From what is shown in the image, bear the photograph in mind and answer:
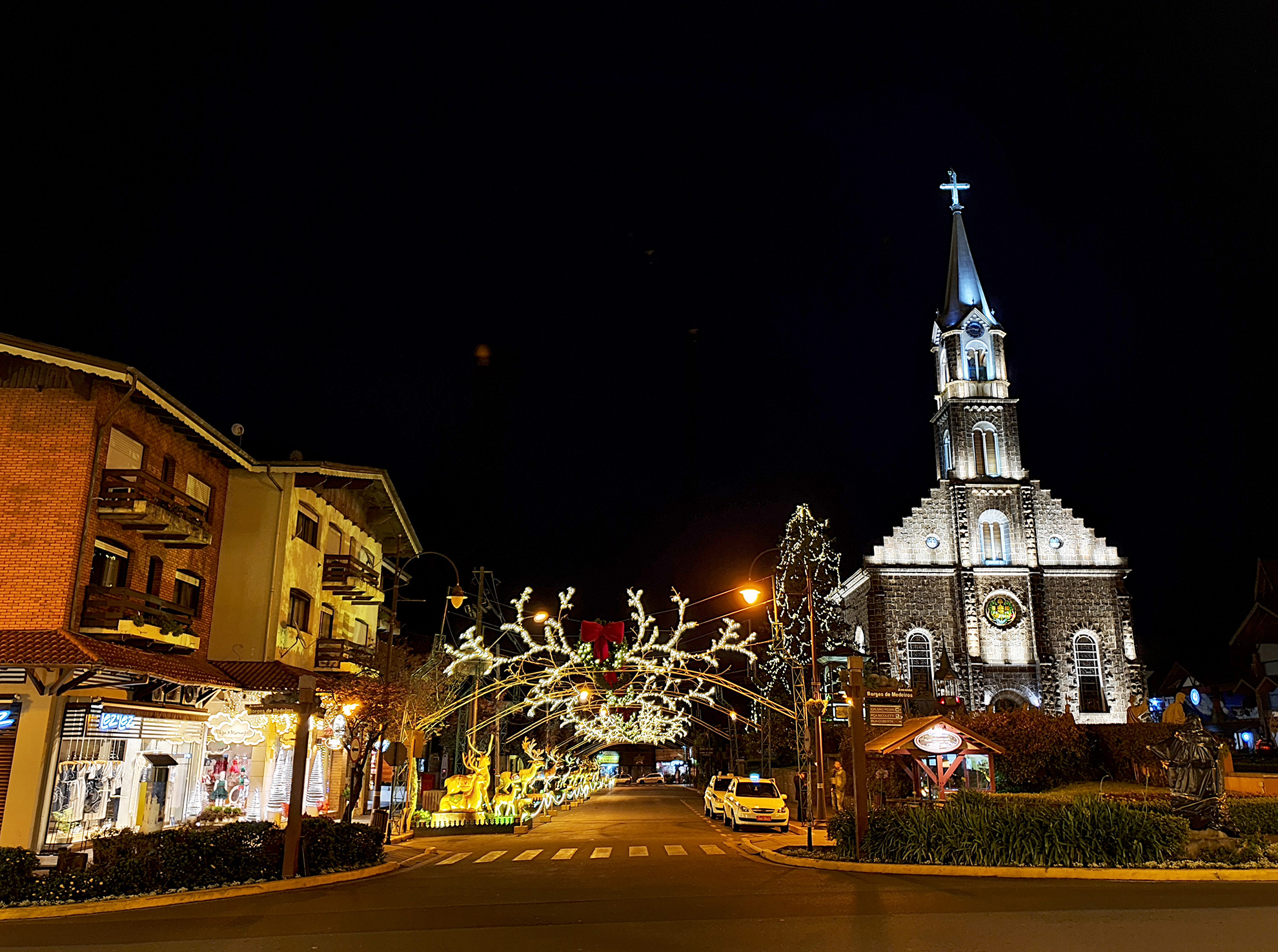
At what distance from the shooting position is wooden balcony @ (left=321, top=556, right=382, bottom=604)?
114 ft

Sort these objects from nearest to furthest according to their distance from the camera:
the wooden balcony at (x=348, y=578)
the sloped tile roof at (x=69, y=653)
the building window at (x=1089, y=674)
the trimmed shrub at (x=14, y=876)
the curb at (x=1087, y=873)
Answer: the trimmed shrub at (x=14, y=876), the curb at (x=1087, y=873), the sloped tile roof at (x=69, y=653), the wooden balcony at (x=348, y=578), the building window at (x=1089, y=674)

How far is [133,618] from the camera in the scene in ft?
73.9

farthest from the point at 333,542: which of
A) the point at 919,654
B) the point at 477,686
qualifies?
the point at 919,654

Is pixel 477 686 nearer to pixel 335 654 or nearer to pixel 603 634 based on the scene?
pixel 335 654

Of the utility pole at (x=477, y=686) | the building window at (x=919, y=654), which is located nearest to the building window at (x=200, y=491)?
the utility pole at (x=477, y=686)

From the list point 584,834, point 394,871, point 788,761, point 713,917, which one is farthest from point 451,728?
point 713,917

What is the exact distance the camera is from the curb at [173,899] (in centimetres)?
1442

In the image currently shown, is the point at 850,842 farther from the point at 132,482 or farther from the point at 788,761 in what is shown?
the point at 788,761

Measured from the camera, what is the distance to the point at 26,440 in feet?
→ 72.7

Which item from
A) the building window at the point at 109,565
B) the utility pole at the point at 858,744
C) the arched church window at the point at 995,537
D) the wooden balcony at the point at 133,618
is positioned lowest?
the utility pole at the point at 858,744

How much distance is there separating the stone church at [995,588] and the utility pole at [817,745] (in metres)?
28.4

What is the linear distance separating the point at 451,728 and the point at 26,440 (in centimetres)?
3708

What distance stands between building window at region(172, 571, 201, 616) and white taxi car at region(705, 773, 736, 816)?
729 inches

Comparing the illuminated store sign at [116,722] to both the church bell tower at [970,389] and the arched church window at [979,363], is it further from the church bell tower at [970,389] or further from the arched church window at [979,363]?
the arched church window at [979,363]
